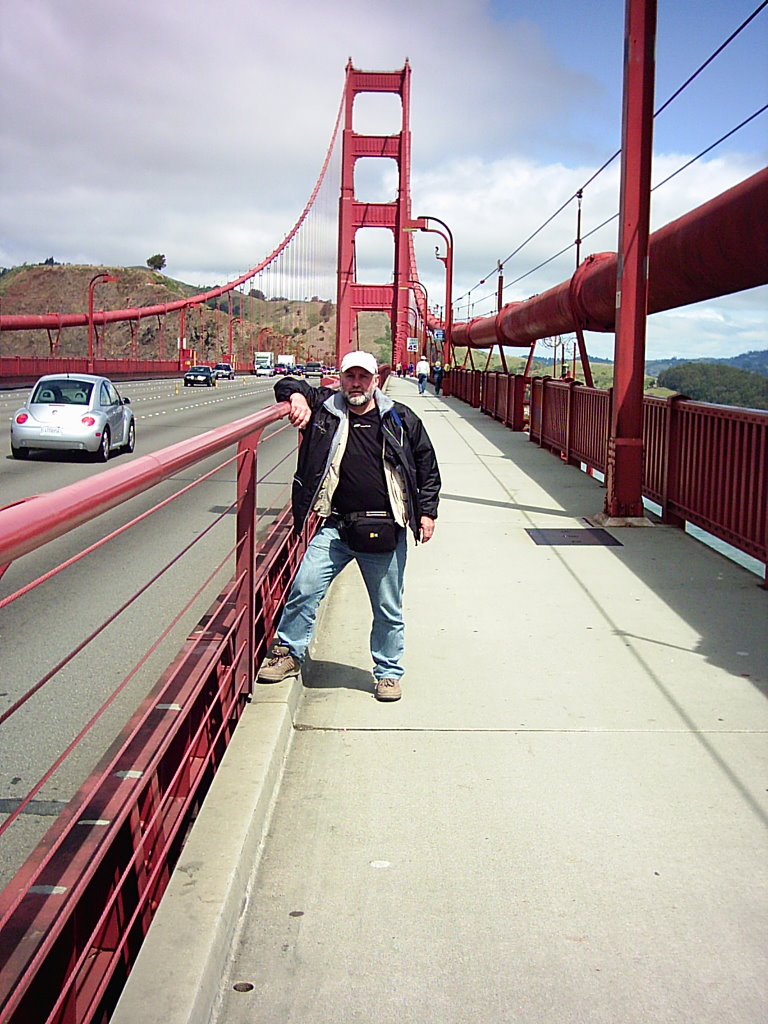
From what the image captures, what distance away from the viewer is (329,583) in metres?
5.39

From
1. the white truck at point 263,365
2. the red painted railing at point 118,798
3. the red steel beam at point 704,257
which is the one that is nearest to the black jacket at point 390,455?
the red painted railing at point 118,798

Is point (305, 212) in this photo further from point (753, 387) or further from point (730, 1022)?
point (730, 1022)

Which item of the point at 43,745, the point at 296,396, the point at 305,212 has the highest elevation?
the point at 305,212

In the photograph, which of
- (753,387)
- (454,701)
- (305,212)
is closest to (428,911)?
(454,701)

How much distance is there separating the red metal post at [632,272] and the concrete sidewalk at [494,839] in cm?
401

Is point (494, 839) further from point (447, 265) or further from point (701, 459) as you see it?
point (447, 265)

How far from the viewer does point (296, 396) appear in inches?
215

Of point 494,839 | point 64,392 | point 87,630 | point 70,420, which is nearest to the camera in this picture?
point 494,839

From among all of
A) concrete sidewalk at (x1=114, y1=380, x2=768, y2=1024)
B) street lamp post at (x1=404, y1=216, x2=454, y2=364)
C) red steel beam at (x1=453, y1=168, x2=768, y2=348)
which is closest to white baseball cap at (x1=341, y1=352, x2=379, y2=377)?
concrete sidewalk at (x1=114, y1=380, x2=768, y2=1024)

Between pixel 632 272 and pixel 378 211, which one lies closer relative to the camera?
pixel 632 272

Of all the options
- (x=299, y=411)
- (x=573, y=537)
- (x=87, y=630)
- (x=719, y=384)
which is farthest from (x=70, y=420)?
(x=299, y=411)

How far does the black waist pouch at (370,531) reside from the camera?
5.20m

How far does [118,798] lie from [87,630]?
14.6 feet

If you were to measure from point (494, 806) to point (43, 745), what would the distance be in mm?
2181
